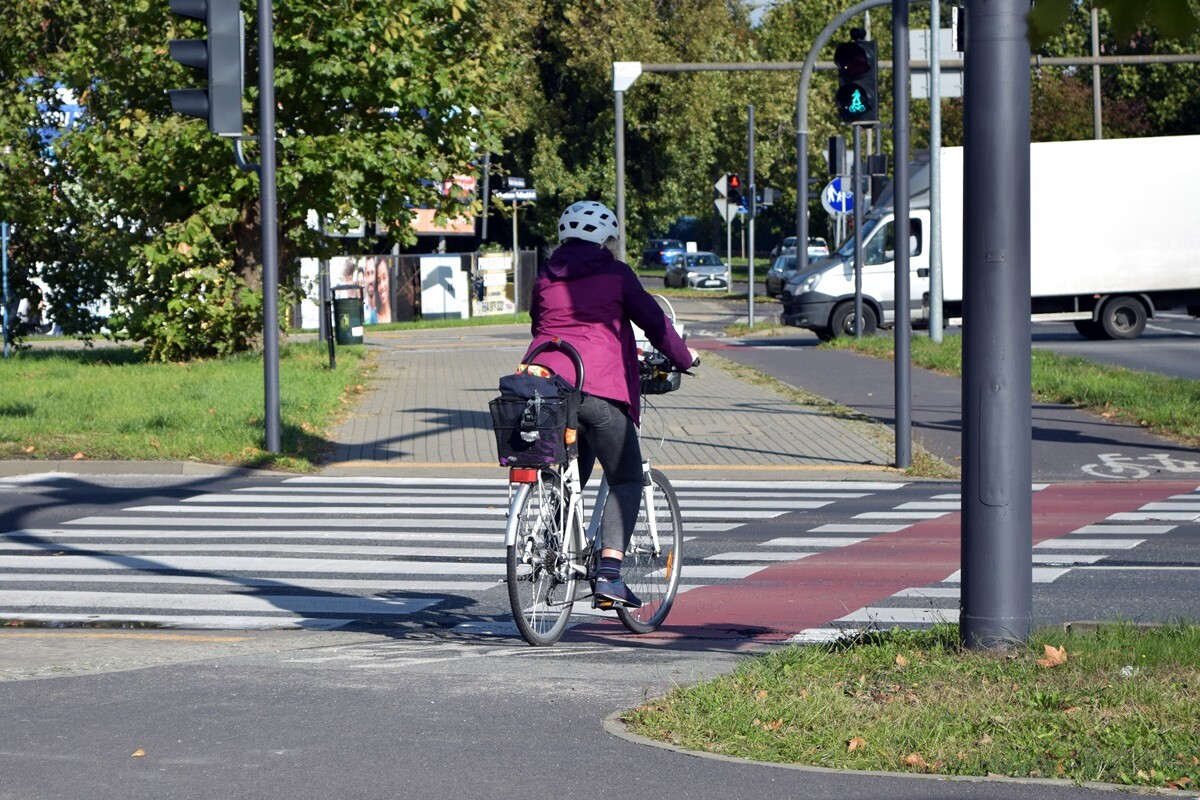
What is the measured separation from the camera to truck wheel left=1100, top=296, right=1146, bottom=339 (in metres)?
30.2

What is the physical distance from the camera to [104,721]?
17.5 feet

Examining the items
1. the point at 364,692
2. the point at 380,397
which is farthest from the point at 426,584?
the point at 380,397

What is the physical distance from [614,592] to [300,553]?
3.27 meters

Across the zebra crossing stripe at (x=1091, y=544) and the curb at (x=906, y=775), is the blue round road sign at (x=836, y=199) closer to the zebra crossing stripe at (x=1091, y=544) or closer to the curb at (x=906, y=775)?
the zebra crossing stripe at (x=1091, y=544)

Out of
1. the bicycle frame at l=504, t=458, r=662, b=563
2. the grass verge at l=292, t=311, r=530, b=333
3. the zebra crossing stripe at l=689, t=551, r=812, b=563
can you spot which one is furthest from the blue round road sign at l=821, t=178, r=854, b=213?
the bicycle frame at l=504, t=458, r=662, b=563

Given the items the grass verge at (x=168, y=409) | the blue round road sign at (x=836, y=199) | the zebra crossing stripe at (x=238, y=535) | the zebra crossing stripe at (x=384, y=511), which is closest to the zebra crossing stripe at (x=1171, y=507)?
the zebra crossing stripe at (x=384, y=511)

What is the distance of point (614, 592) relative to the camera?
7191 millimetres

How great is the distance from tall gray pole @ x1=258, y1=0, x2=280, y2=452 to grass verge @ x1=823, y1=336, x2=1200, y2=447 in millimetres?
6359

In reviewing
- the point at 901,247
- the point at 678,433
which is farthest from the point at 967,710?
the point at 678,433

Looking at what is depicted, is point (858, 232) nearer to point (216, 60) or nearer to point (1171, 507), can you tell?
point (216, 60)

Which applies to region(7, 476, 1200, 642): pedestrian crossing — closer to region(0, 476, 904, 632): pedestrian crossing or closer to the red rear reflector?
region(0, 476, 904, 632): pedestrian crossing

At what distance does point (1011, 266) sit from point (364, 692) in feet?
8.55

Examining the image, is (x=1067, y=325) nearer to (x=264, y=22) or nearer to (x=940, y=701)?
(x=264, y=22)

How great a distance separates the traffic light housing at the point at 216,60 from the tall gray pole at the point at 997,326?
879 cm
